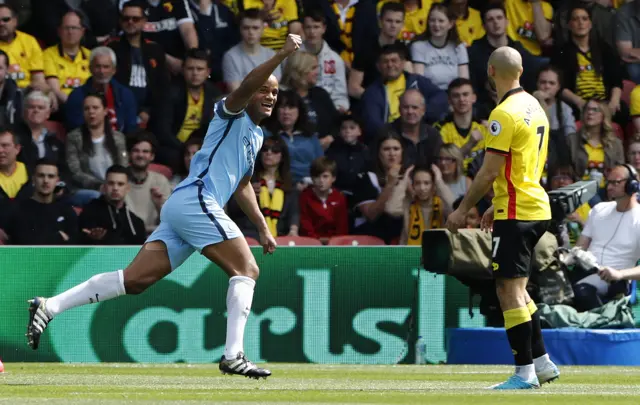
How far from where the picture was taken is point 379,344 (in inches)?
470

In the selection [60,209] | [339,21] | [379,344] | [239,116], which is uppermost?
[339,21]

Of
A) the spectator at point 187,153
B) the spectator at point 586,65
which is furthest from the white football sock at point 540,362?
the spectator at point 586,65

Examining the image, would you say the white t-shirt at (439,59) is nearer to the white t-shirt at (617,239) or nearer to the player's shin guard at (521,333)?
the white t-shirt at (617,239)

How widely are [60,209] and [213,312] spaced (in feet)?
7.28

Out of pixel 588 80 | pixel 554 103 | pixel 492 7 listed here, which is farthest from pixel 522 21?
pixel 554 103

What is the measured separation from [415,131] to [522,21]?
2.43 meters

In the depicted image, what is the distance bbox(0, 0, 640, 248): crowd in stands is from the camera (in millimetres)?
13578

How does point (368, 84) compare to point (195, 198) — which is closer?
point (195, 198)

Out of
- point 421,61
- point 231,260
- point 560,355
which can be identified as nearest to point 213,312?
point 560,355

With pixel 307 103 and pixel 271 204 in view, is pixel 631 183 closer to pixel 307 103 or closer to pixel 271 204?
pixel 271 204

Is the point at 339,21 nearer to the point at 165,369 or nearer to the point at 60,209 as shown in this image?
the point at 60,209

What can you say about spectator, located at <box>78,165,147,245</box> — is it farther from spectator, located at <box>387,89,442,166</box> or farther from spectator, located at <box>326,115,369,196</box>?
spectator, located at <box>387,89,442,166</box>

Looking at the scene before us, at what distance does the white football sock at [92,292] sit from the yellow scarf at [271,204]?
5.60 meters

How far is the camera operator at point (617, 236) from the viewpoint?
11.7 meters
